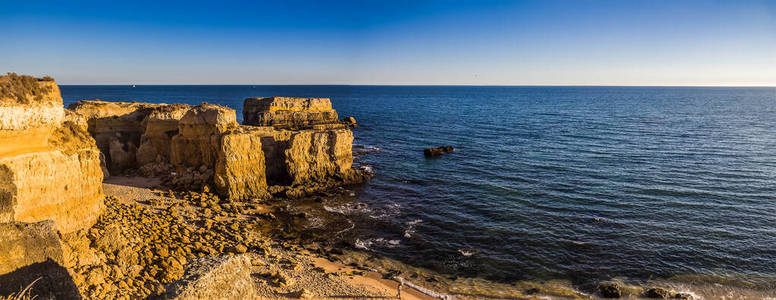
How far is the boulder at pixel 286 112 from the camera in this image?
194ft

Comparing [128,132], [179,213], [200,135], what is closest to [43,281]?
[179,213]

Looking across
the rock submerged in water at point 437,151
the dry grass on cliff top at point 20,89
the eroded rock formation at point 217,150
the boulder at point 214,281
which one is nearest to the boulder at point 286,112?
the rock submerged in water at point 437,151

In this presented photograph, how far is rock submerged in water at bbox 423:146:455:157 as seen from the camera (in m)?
50.3

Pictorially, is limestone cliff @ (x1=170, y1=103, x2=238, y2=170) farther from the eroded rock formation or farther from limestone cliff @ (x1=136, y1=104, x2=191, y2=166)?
limestone cliff @ (x1=136, y1=104, x2=191, y2=166)

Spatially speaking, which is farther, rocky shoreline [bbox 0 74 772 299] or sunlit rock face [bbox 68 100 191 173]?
sunlit rock face [bbox 68 100 191 173]

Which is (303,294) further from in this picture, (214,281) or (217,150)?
(217,150)

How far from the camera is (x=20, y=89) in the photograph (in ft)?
49.6

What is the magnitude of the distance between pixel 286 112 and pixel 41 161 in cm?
4578

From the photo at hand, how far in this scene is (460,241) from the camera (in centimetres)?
2503

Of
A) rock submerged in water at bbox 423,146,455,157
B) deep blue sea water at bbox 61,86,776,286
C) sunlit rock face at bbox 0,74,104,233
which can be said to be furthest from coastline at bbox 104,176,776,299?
rock submerged in water at bbox 423,146,455,157

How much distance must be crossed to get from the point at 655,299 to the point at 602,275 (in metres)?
2.59

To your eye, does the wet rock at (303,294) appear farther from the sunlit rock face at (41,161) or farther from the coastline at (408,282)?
the sunlit rock face at (41,161)

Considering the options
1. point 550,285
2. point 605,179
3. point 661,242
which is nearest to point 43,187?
point 550,285

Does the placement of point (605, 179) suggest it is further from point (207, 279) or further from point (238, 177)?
point (207, 279)
